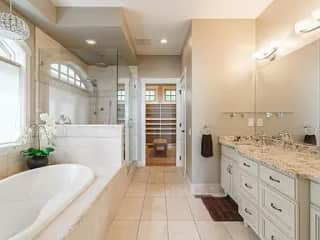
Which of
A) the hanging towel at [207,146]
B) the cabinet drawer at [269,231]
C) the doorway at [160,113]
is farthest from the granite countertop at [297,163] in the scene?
the doorway at [160,113]

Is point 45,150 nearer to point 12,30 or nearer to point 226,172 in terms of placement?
point 12,30

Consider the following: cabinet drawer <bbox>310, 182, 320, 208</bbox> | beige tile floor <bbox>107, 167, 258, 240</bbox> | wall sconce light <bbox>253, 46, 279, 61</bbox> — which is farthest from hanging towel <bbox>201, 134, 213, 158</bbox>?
cabinet drawer <bbox>310, 182, 320, 208</bbox>

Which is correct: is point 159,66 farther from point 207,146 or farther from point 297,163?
point 297,163

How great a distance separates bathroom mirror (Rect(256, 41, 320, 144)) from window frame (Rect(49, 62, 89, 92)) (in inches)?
121

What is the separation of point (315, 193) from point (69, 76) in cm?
404

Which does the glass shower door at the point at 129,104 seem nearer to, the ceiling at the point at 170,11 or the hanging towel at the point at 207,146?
the ceiling at the point at 170,11

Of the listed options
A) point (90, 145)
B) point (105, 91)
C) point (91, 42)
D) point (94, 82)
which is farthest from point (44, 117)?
point (91, 42)

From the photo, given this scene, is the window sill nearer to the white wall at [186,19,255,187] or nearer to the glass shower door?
the glass shower door

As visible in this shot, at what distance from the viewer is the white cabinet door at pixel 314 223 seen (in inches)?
54.9

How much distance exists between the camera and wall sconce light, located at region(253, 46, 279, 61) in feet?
10.3

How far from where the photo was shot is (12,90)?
306cm

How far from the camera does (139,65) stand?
5781 millimetres

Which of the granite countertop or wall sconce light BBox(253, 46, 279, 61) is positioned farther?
wall sconce light BBox(253, 46, 279, 61)

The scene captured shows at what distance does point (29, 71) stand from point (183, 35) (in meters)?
2.66
